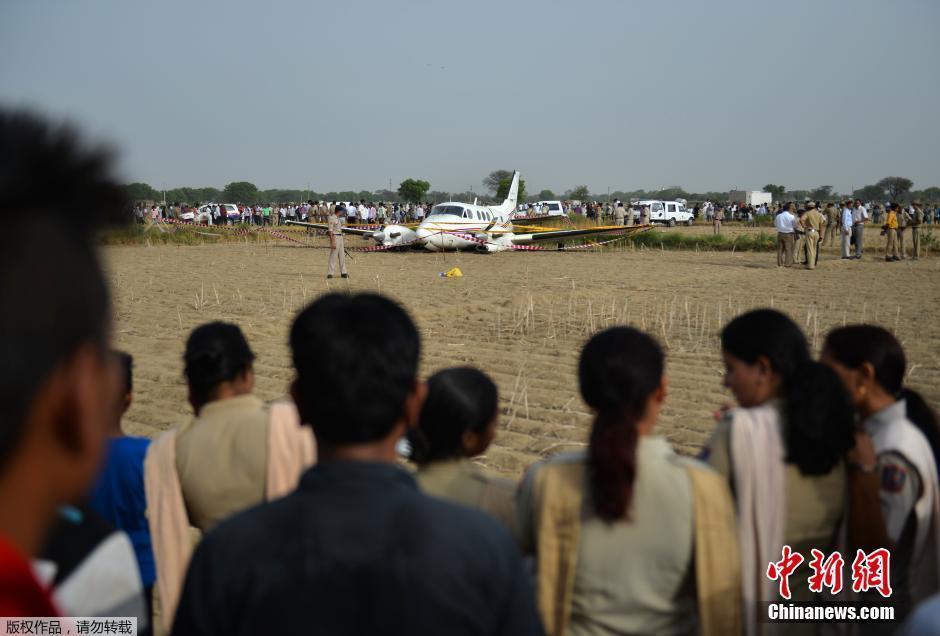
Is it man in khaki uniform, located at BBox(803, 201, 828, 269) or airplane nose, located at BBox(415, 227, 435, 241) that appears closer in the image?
man in khaki uniform, located at BBox(803, 201, 828, 269)

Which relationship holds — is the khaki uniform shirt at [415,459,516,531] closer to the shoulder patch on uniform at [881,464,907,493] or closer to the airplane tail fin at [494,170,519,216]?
the shoulder patch on uniform at [881,464,907,493]

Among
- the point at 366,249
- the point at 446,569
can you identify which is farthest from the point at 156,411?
the point at 366,249

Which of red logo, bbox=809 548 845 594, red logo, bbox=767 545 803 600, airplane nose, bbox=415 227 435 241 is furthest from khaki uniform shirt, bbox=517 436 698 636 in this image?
airplane nose, bbox=415 227 435 241

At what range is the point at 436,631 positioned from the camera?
4.36 feet

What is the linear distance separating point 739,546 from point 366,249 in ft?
86.8

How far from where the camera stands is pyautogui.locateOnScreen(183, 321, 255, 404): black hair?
9.62ft

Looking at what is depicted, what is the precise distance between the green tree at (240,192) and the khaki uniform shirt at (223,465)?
110 metres

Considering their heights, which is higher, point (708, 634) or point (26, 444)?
Result: point (26, 444)

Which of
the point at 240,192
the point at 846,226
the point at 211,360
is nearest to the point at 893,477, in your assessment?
the point at 211,360

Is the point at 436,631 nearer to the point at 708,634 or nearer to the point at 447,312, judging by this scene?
the point at 708,634

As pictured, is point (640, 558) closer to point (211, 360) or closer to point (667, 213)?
point (211, 360)

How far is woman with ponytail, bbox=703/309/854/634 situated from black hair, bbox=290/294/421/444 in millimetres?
1290

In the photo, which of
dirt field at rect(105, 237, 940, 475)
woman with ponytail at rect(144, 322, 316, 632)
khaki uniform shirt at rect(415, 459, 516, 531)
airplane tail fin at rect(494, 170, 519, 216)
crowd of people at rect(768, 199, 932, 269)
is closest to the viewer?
khaki uniform shirt at rect(415, 459, 516, 531)

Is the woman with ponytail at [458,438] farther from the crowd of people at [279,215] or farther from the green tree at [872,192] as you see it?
the green tree at [872,192]
